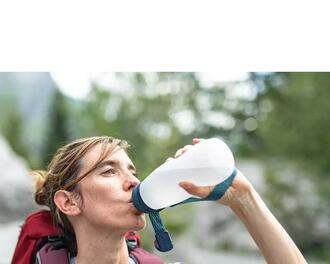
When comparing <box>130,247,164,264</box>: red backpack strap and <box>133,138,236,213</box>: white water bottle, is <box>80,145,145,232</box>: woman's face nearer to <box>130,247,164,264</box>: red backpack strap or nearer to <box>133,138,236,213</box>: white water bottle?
<box>133,138,236,213</box>: white water bottle

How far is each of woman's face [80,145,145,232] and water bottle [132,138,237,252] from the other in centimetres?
5

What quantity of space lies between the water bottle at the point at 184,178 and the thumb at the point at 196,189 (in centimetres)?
2

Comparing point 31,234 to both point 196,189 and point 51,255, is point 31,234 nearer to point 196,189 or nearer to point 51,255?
point 51,255

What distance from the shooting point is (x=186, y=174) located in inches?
73.2

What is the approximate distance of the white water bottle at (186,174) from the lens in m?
1.77

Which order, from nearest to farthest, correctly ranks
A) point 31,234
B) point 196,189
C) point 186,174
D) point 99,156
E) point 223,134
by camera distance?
point 196,189 → point 186,174 → point 99,156 → point 31,234 → point 223,134

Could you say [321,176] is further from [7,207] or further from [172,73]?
[7,207]

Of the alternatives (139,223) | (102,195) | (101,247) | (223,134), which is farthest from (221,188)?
(223,134)

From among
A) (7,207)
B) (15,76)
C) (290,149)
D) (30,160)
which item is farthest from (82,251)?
(15,76)

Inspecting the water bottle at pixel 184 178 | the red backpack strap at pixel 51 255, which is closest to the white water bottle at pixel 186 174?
the water bottle at pixel 184 178

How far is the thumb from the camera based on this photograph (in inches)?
67.9

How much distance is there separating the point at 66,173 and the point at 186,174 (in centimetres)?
58

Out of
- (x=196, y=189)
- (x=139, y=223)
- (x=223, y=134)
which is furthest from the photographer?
(x=223, y=134)

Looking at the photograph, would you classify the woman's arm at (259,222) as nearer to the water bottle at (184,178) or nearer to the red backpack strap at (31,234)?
the water bottle at (184,178)
